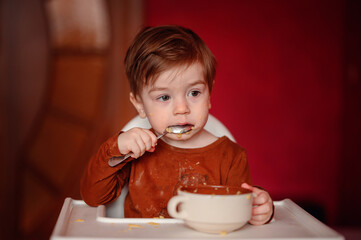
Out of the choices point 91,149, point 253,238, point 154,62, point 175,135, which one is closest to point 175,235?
point 253,238

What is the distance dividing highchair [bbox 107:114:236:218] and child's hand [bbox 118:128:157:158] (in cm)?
25

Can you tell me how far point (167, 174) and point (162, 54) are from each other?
325mm

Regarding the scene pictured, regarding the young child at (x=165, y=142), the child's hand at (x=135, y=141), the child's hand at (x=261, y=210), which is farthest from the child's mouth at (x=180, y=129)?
the child's hand at (x=261, y=210)

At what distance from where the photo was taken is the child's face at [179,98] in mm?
1036

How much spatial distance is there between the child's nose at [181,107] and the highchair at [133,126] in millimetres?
247

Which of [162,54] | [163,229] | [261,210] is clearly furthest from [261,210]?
[162,54]

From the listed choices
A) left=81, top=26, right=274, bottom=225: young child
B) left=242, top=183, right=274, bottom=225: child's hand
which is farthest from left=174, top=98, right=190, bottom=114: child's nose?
left=242, top=183, right=274, bottom=225: child's hand

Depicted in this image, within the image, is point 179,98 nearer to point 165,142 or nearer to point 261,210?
point 165,142

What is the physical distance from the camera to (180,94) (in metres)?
1.04

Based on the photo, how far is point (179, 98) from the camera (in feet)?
3.40

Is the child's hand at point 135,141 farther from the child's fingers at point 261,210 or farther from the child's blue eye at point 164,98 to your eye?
the child's fingers at point 261,210

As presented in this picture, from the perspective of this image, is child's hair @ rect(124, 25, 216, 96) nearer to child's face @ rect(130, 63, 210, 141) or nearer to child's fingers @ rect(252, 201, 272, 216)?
child's face @ rect(130, 63, 210, 141)

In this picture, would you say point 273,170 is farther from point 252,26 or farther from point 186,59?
point 186,59

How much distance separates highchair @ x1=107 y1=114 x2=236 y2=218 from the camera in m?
1.15
